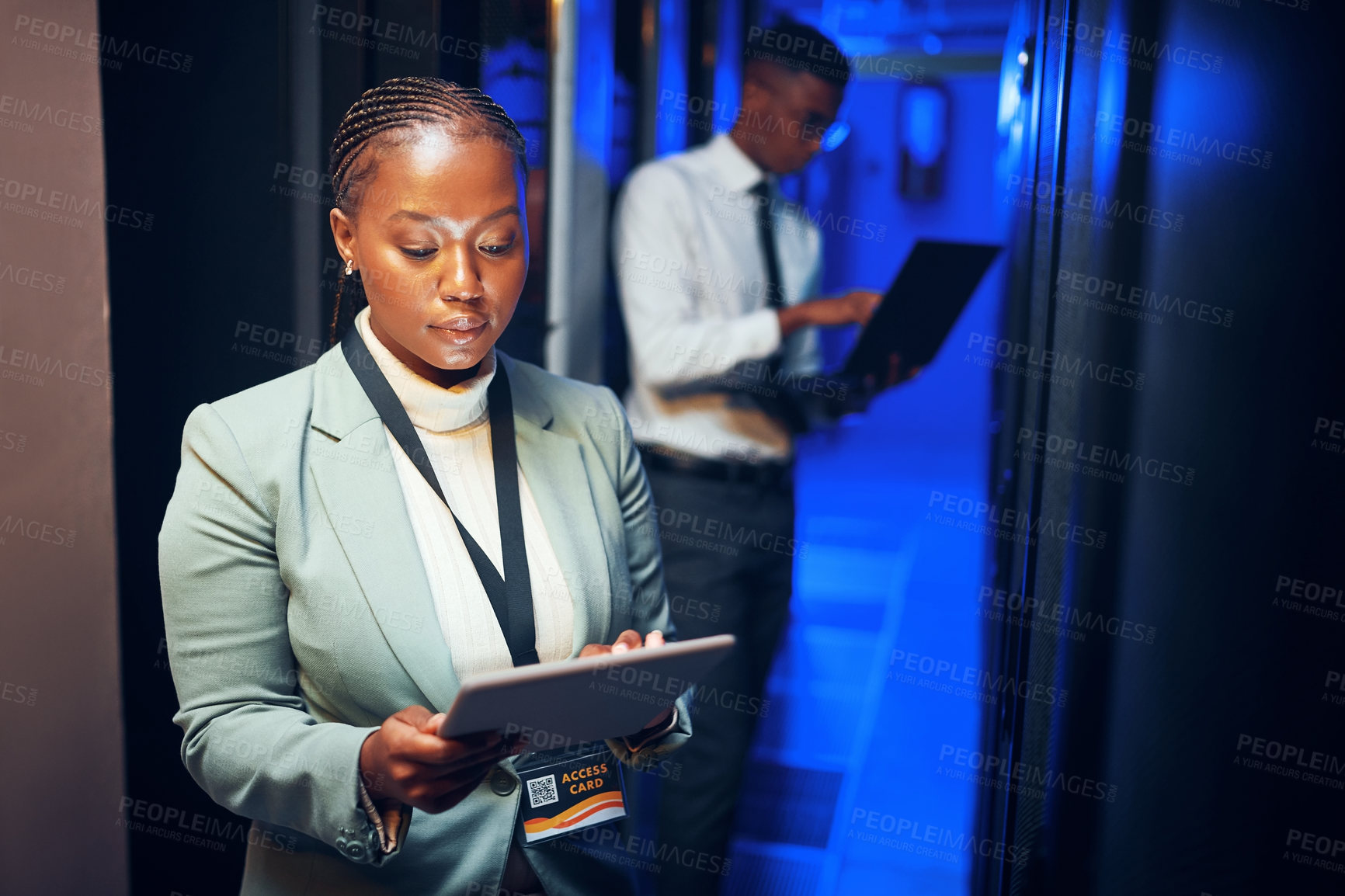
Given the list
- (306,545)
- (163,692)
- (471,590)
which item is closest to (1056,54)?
(471,590)

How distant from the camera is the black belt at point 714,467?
100.0 inches

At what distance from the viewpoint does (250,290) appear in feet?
6.03

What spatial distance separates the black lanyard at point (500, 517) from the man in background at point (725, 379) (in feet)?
3.74

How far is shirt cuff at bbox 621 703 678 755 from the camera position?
1429 mm

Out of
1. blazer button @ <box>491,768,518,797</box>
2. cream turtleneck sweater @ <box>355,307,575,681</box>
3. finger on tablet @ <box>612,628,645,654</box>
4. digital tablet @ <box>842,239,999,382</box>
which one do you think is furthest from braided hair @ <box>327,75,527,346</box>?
digital tablet @ <box>842,239,999,382</box>

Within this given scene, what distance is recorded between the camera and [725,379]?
253cm

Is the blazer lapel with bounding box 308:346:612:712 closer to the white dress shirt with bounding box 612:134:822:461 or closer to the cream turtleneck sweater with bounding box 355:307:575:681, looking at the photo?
the cream turtleneck sweater with bounding box 355:307:575:681

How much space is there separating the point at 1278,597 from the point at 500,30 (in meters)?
1.90

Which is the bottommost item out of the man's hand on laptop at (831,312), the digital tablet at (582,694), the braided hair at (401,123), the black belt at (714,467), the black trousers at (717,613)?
the black trousers at (717,613)

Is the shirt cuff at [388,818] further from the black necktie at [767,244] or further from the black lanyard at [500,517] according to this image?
the black necktie at [767,244]

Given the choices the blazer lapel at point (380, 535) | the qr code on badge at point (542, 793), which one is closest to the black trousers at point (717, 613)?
the qr code on badge at point (542, 793)

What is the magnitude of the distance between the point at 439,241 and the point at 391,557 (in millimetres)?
390

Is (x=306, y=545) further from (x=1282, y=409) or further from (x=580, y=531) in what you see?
(x=1282, y=409)

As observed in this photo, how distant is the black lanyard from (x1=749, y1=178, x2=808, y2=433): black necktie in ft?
4.35
